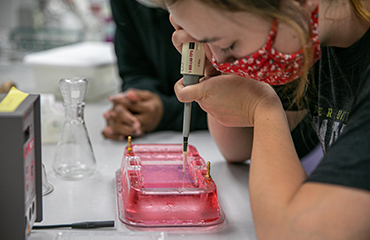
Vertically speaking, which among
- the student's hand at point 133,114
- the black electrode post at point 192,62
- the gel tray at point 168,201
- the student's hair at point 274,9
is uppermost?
the student's hair at point 274,9

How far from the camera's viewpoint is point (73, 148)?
0.82 meters

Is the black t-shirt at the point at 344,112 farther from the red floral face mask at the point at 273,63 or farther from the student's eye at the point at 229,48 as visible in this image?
the student's eye at the point at 229,48

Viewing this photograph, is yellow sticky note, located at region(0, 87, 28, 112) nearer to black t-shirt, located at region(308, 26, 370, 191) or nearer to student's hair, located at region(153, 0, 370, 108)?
student's hair, located at region(153, 0, 370, 108)

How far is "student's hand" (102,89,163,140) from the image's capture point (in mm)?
1068

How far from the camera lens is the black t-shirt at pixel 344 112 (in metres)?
0.45

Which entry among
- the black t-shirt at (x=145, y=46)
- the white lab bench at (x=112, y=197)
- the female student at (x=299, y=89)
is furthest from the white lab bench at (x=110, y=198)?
the black t-shirt at (x=145, y=46)

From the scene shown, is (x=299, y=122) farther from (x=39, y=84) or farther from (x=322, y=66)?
(x=39, y=84)

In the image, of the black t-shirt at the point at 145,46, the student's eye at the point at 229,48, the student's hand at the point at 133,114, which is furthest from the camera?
the black t-shirt at the point at 145,46

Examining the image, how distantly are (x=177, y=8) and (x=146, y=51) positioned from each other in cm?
96

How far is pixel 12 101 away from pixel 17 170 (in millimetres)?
100

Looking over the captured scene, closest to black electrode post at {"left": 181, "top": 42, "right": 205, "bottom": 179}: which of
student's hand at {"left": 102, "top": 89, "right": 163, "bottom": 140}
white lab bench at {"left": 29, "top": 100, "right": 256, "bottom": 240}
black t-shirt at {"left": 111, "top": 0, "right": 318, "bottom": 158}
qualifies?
white lab bench at {"left": 29, "top": 100, "right": 256, "bottom": 240}

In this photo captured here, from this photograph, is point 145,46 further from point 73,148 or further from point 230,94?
point 230,94

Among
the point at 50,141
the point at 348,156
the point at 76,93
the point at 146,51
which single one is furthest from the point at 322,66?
the point at 146,51

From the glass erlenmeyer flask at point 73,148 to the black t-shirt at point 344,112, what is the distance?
50 centimetres
